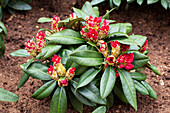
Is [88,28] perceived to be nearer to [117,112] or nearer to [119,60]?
[119,60]

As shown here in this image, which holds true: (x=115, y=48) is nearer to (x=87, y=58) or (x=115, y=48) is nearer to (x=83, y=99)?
(x=87, y=58)

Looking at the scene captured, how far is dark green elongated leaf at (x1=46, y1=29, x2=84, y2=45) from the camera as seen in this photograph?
4.85ft

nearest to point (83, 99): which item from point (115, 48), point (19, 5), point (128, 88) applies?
point (128, 88)

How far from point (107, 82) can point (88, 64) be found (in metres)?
0.18

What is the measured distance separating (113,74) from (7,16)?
196 centimetres

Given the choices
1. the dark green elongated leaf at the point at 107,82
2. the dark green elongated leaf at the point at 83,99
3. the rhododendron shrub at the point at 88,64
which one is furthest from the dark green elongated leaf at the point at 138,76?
the dark green elongated leaf at the point at 83,99

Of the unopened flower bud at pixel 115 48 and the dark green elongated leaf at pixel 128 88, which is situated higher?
the unopened flower bud at pixel 115 48

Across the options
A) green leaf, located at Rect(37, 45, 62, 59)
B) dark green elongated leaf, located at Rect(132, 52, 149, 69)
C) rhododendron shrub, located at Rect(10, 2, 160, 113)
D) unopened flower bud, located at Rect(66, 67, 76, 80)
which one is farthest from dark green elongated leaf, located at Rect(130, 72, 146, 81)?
green leaf, located at Rect(37, 45, 62, 59)

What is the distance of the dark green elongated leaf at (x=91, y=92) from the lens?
1396 mm

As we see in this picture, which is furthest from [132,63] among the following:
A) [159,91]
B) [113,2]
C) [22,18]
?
[22,18]

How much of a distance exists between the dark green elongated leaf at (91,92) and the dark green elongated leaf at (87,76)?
0.08 m

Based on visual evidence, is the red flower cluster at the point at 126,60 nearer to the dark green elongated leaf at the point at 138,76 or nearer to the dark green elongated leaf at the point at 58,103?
the dark green elongated leaf at the point at 138,76

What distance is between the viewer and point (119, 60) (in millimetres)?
1391

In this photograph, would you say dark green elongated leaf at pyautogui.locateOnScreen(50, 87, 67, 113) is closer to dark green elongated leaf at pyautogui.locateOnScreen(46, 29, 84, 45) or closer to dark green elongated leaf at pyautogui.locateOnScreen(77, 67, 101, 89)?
dark green elongated leaf at pyautogui.locateOnScreen(77, 67, 101, 89)
